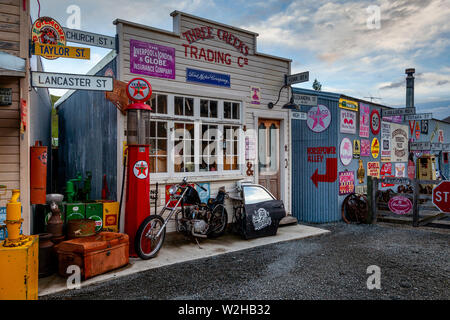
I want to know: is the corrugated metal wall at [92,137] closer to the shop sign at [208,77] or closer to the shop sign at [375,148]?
the shop sign at [208,77]

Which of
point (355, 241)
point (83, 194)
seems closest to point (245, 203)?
point (355, 241)

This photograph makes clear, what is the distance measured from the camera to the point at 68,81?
484 centimetres

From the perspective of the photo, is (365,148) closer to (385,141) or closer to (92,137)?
(385,141)

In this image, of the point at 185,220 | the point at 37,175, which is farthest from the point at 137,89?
the point at 185,220

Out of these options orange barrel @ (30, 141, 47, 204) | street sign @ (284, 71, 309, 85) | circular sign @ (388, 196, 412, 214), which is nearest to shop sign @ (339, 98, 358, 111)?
street sign @ (284, 71, 309, 85)

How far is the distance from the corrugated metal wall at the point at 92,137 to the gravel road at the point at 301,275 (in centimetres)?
257

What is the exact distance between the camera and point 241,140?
818 centimetres

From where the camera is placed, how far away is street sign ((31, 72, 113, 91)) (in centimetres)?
474

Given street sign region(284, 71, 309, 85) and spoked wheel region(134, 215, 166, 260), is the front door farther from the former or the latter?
spoked wheel region(134, 215, 166, 260)

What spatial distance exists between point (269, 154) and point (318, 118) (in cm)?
181

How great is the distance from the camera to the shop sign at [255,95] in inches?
331

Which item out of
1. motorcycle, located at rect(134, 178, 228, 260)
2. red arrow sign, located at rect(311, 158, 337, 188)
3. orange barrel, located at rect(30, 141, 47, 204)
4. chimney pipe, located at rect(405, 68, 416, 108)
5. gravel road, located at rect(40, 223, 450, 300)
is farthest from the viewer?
chimney pipe, located at rect(405, 68, 416, 108)

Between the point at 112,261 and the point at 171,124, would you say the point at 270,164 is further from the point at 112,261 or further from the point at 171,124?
the point at 112,261

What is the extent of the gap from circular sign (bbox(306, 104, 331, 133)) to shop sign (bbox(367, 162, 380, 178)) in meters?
2.47
